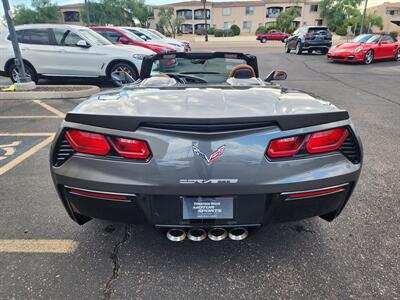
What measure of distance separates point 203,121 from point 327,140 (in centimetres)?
76

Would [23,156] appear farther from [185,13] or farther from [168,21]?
[185,13]

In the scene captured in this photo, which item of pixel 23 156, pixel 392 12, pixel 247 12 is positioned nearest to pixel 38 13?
pixel 247 12

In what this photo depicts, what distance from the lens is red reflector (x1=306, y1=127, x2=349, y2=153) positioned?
1733 mm

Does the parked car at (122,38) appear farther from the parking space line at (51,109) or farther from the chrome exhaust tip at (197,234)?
→ the chrome exhaust tip at (197,234)

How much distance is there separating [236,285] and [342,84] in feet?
30.9

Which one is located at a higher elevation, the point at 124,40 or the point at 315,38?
the point at 124,40

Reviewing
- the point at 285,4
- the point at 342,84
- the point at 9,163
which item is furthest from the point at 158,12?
the point at 9,163

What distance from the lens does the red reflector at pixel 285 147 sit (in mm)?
1666

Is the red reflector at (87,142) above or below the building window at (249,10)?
below

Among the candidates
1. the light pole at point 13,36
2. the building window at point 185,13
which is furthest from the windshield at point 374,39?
the building window at point 185,13

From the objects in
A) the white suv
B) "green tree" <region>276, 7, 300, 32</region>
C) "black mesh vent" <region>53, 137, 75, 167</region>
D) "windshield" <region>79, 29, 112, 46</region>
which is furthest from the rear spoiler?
"green tree" <region>276, 7, 300, 32</region>

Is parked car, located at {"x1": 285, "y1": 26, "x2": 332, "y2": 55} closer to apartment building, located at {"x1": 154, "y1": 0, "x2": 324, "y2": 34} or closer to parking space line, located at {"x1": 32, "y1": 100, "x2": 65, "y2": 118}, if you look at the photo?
parking space line, located at {"x1": 32, "y1": 100, "x2": 65, "y2": 118}

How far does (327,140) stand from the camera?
1773 mm

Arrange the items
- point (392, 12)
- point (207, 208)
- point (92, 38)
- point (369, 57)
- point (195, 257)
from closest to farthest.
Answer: point (207, 208) → point (195, 257) → point (92, 38) → point (369, 57) → point (392, 12)
